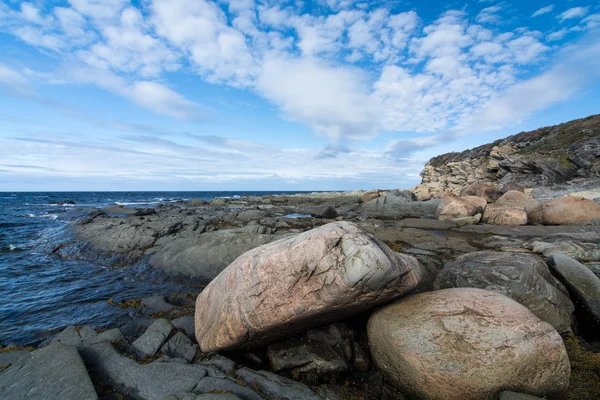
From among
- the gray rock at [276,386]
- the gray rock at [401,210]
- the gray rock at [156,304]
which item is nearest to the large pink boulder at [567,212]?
the gray rock at [401,210]

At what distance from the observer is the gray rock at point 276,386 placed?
422 cm

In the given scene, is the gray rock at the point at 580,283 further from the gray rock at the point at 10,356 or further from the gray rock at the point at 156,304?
the gray rock at the point at 10,356

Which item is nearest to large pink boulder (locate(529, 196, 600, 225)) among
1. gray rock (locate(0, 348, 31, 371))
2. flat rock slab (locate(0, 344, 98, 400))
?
flat rock slab (locate(0, 344, 98, 400))

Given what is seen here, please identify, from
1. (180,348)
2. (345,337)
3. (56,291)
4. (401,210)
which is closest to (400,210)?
(401,210)

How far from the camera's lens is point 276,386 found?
4379 millimetres

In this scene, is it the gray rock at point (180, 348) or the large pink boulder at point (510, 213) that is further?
the large pink boulder at point (510, 213)

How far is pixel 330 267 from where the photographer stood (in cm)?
446

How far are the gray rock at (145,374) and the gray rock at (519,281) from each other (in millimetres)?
5766

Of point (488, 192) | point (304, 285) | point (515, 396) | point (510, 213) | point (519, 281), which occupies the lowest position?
point (515, 396)

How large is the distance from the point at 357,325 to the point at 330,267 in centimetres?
235

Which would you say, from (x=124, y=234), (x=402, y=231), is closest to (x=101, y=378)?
(x=124, y=234)

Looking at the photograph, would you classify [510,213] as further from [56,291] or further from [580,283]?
[56,291]

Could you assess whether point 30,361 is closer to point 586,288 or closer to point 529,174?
point 586,288

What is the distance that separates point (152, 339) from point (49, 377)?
1656mm
